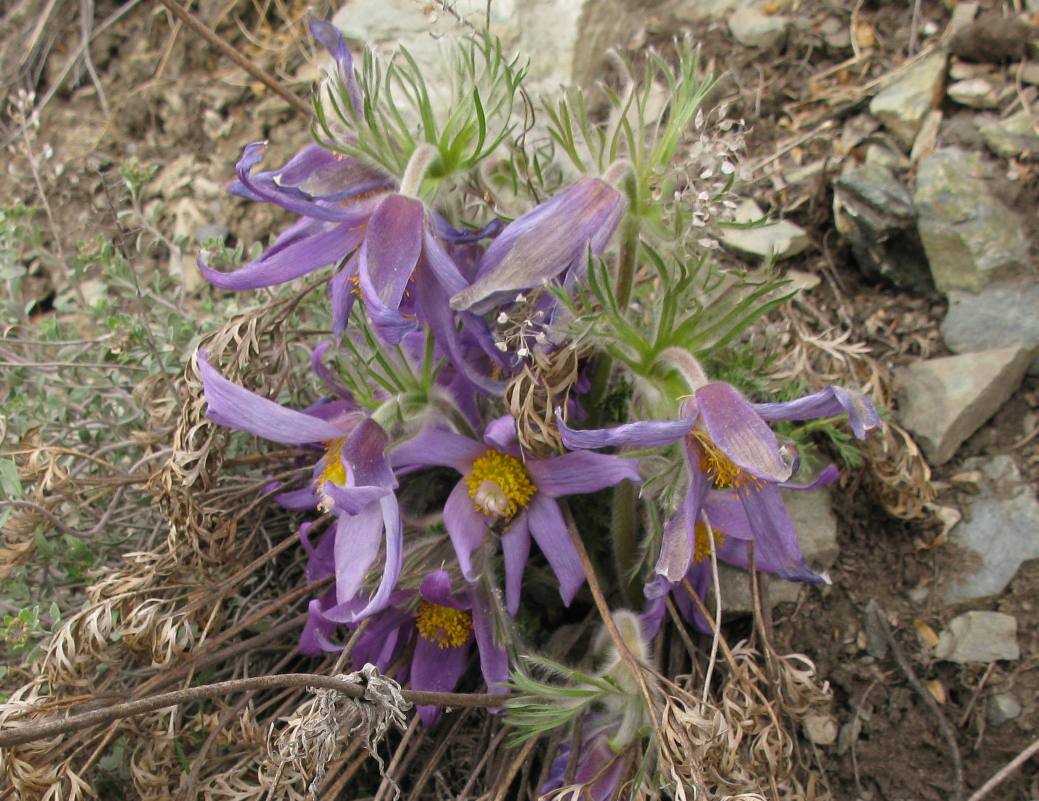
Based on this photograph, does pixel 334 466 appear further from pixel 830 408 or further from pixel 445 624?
pixel 830 408

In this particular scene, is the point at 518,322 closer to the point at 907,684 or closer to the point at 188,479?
the point at 188,479

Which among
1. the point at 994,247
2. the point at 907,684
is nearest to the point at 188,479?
the point at 907,684

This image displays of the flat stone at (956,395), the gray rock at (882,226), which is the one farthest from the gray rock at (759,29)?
the flat stone at (956,395)

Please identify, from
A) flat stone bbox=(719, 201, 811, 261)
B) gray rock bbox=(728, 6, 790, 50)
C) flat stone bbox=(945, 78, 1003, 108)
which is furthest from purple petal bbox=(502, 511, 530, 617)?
gray rock bbox=(728, 6, 790, 50)

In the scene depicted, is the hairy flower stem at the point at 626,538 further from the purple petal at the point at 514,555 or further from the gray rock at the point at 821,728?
the gray rock at the point at 821,728

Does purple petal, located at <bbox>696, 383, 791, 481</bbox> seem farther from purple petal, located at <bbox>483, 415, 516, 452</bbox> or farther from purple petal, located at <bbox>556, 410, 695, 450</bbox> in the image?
purple petal, located at <bbox>483, 415, 516, 452</bbox>

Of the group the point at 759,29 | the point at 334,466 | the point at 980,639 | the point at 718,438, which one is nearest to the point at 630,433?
the point at 718,438
